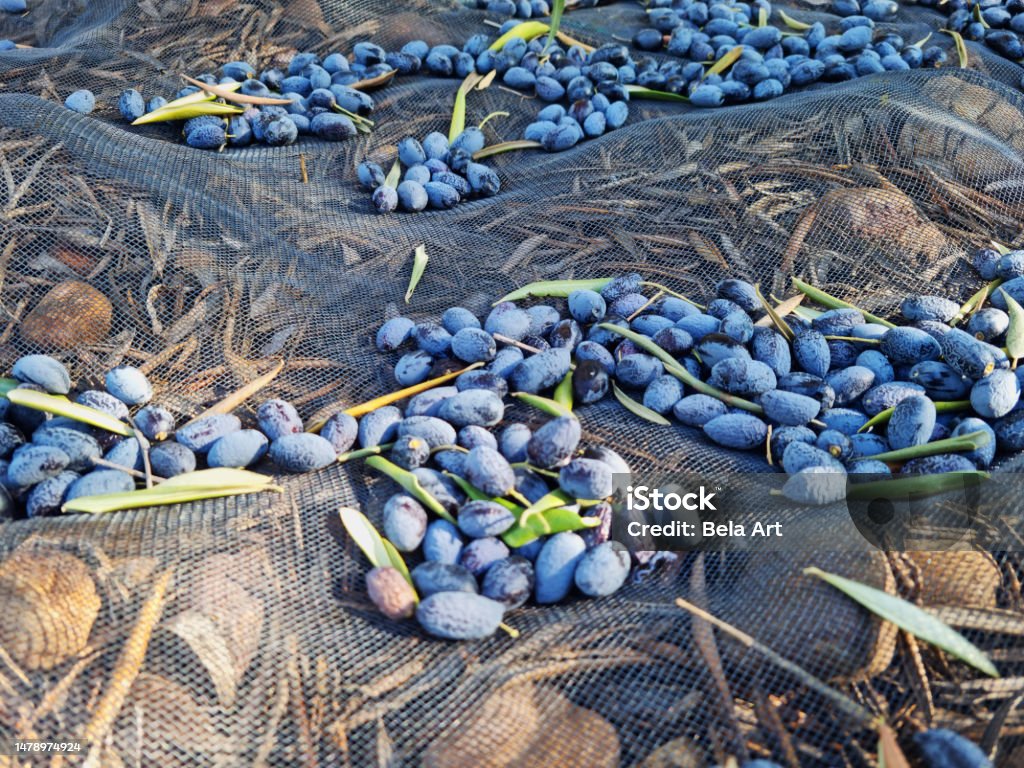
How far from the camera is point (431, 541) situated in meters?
1.62

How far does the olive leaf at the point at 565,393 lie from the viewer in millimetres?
1956

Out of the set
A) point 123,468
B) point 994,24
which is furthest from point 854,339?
point 994,24

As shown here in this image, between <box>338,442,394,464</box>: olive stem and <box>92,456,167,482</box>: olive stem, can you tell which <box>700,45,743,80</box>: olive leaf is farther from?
<box>92,456,167,482</box>: olive stem

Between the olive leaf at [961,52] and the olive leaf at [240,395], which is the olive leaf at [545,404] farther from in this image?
the olive leaf at [961,52]

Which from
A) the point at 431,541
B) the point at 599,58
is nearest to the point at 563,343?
the point at 431,541

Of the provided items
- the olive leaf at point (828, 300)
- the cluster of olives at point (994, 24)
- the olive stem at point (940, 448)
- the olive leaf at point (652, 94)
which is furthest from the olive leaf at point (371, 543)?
the cluster of olives at point (994, 24)

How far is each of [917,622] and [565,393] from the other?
873 mm

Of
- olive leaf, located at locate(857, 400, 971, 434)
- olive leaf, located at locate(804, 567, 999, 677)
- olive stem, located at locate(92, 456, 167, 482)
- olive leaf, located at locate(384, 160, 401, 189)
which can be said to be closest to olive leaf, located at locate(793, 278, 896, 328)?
olive leaf, located at locate(857, 400, 971, 434)

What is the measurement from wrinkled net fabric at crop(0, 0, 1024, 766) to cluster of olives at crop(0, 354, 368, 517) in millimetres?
90

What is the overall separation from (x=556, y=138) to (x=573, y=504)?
71.4 inches

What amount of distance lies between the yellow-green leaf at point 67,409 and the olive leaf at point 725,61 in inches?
103

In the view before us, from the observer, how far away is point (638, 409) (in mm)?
1986

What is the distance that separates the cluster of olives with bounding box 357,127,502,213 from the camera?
109 inches

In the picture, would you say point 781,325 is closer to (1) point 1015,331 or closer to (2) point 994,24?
(1) point 1015,331
